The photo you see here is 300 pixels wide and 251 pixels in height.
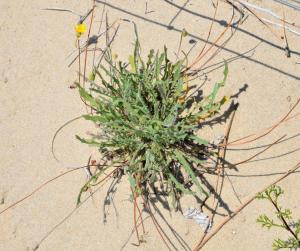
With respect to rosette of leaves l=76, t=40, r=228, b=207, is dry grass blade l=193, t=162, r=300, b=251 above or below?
below

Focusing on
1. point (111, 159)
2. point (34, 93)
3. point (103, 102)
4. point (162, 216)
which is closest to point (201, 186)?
point (162, 216)

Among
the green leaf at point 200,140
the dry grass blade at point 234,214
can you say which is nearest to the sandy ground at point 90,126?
the dry grass blade at point 234,214

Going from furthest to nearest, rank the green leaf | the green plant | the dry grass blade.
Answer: the dry grass blade < the green leaf < the green plant

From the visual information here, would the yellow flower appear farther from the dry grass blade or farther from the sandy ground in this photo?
the dry grass blade

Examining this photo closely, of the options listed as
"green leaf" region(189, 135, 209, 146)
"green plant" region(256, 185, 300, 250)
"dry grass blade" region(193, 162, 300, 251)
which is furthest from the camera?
"dry grass blade" region(193, 162, 300, 251)

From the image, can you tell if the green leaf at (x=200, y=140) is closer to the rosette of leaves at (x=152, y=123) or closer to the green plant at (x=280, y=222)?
the rosette of leaves at (x=152, y=123)

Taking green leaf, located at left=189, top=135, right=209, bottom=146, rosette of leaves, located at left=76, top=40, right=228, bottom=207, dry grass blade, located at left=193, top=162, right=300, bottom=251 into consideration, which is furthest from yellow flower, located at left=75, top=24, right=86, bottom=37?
dry grass blade, located at left=193, top=162, right=300, bottom=251

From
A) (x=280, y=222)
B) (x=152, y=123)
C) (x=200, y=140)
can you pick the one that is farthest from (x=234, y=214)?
(x=152, y=123)
